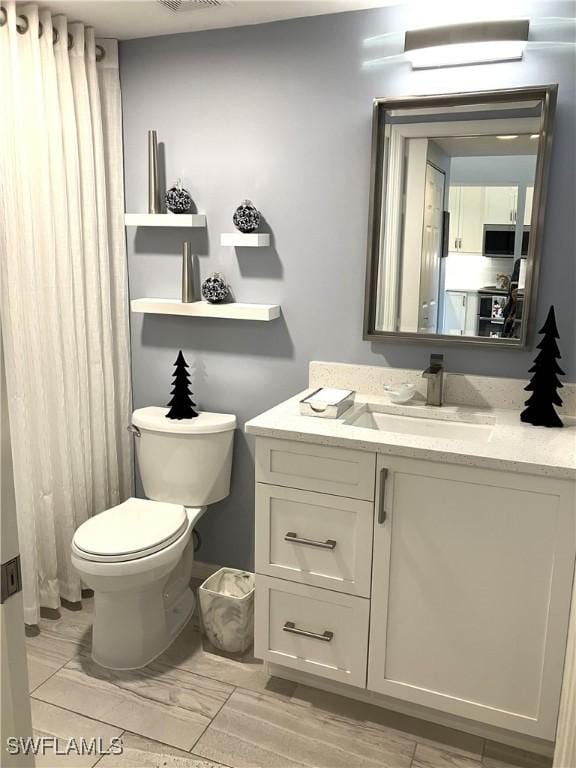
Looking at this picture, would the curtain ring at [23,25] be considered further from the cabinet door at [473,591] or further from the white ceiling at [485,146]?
the cabinet door at [473,591]

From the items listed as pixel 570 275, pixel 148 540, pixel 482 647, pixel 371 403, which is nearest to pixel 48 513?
pixel 148 540

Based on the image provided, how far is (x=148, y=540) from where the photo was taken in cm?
231

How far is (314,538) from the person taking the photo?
2.14 metres

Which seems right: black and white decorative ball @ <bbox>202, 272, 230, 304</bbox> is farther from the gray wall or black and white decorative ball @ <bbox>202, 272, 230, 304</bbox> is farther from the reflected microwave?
the reflected microwave

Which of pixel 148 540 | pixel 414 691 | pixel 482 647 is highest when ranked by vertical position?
pixel 148 540

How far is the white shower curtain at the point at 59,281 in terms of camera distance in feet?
7.82

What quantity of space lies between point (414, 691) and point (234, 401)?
1317 mm

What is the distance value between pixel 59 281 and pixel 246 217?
2.54 ft

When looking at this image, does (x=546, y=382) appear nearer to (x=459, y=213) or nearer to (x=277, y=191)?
(x=459, y=213)

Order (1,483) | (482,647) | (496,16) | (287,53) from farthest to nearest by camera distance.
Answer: (287,53), (496,16), (482,647), (1,483)

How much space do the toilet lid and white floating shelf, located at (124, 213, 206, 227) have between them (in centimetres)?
112

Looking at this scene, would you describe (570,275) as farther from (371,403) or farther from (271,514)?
(271,514)

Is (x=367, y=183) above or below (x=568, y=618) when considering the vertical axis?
above

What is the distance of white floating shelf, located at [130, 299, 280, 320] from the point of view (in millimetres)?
2596
